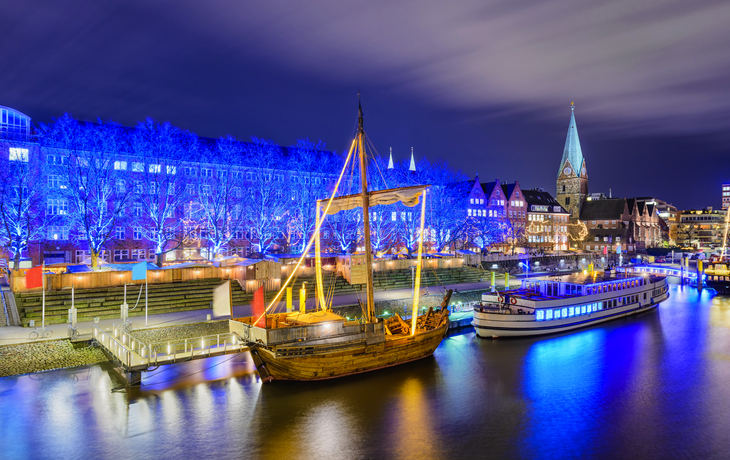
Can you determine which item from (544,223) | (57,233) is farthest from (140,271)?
(544,223)

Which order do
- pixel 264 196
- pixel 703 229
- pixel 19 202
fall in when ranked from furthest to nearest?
pixel 703 229 → pixel 264 196 → pixel 19 202

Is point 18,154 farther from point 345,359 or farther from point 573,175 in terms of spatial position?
point 573,175

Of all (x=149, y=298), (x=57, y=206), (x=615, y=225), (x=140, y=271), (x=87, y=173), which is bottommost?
(x=149, y=298)

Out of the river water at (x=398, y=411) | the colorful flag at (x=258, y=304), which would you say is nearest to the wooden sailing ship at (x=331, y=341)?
the river water at (x=398, y=411)

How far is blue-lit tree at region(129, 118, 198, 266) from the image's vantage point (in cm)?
4809

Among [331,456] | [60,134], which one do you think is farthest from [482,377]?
[60,134]

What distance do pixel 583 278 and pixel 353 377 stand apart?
92.7ft

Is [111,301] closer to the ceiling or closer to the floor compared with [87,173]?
closer to the floor

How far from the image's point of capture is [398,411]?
2158cm

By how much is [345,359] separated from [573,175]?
125 meters

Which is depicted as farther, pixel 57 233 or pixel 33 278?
pixel 57 233

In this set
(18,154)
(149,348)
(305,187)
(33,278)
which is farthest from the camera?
(305,187)

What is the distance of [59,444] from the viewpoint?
17.7 meters

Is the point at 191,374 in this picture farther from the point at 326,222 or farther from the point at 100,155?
the point at 326,222
